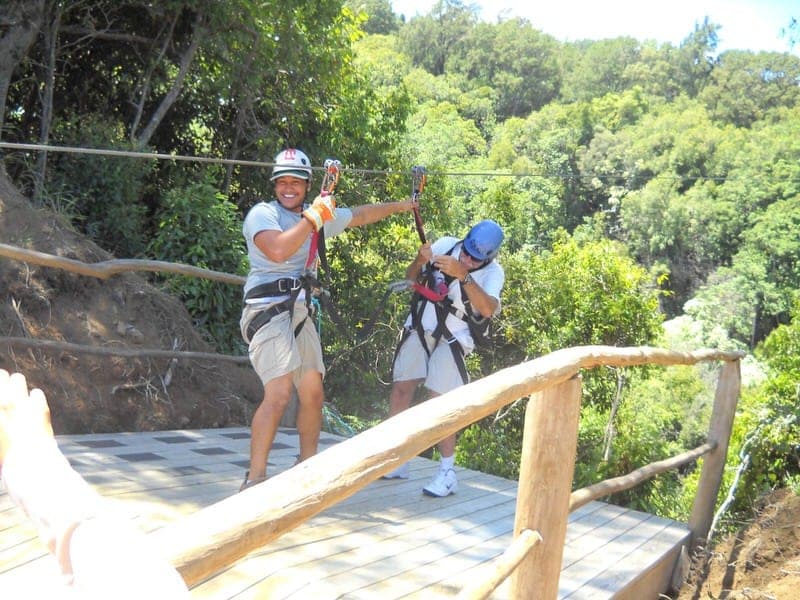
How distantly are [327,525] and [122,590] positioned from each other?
3.18 m

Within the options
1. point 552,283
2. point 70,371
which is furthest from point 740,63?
point 70,371

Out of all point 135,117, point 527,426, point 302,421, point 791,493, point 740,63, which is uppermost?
point 740,63

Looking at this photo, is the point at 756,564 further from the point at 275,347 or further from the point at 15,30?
the point at 15,30

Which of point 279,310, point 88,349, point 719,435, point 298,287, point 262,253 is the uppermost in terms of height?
point 262,253

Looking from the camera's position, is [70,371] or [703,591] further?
[70,371]

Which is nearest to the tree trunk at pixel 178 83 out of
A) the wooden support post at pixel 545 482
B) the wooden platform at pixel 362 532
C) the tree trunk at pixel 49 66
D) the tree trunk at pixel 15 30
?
the tree trunk at pixel 49 66

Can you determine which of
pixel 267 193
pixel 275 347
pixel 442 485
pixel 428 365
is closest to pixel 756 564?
pixel 442 485

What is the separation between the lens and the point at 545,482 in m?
2.69

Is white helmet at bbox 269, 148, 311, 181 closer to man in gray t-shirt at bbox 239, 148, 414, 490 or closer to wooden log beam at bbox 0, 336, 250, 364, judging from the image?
man in gray t-shirt at bbox 239, 148, 414, 490

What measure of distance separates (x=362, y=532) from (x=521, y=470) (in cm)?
130

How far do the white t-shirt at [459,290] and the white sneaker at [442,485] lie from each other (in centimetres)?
64

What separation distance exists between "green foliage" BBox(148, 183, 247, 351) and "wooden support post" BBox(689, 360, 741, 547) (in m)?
4.68

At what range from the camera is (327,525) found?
3.88m

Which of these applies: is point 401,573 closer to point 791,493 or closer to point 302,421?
point 302,421
